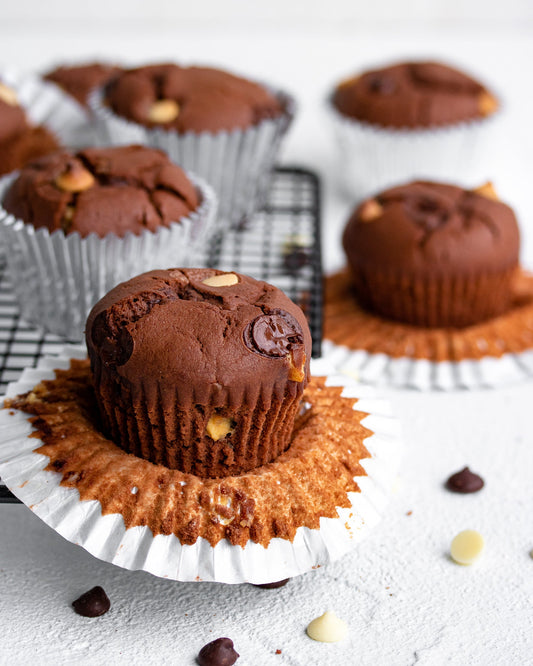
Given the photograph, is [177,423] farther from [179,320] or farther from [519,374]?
[519,374]

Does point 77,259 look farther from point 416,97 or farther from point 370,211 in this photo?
point 416,97

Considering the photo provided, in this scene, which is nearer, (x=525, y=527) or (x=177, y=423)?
(x=177, y=423)

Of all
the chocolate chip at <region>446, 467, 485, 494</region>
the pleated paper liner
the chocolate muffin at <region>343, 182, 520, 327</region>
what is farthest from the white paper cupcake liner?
the chocolate chip at <region>446, 467, 485, 494</region>

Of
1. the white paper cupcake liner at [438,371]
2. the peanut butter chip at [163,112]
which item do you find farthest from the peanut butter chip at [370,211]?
the peanut butter chip at [163,112]

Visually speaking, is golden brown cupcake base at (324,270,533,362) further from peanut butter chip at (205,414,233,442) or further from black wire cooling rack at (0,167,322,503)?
peanut butter chip at (205,414,233,442)

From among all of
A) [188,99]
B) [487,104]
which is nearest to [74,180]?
[188,99]

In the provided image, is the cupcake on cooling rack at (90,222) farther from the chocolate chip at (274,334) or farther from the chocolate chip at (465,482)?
the chocolate chip at (465,482)

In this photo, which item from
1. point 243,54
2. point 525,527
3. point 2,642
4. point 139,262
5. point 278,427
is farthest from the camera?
point 243,54

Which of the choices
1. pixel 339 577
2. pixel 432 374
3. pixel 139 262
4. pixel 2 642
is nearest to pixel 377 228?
pixel 432 374
